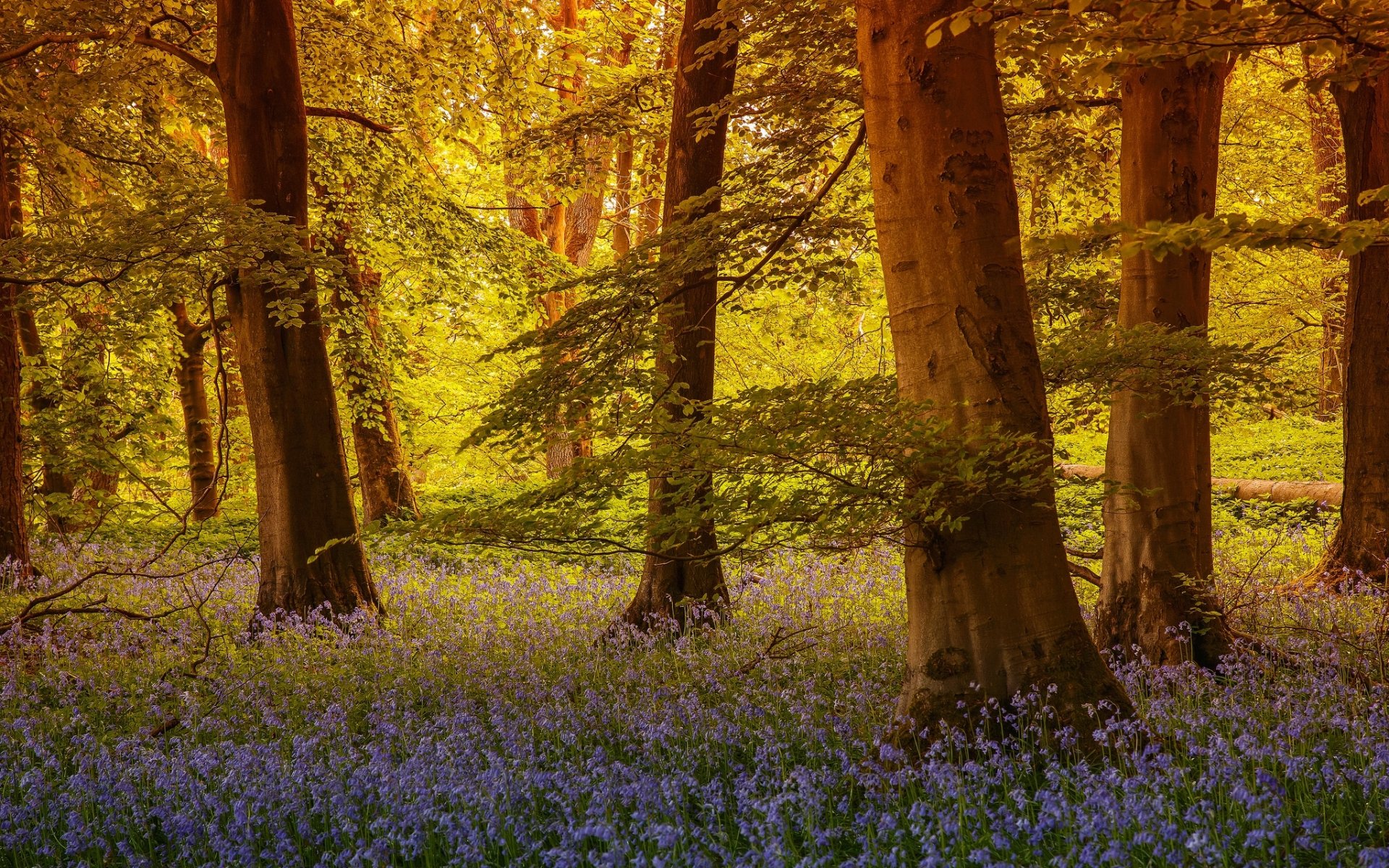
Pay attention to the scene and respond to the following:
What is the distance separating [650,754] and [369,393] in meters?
10.4

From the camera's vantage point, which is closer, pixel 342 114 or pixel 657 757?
pixel 657 757

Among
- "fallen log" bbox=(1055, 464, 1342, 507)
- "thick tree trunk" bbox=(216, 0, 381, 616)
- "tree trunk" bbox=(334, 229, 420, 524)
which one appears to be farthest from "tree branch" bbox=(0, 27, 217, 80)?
"fallen log" bbox=(1055, 464, 1342, 507)

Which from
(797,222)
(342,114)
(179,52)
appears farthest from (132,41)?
(797,222)

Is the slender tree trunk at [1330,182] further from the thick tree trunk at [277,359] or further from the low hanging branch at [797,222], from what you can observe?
the thick tree trunk at [277,359]

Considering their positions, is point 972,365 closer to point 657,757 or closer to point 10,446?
point 657,757

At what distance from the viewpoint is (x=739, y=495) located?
12.7 feet

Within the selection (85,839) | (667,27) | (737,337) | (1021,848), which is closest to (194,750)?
(85,839)

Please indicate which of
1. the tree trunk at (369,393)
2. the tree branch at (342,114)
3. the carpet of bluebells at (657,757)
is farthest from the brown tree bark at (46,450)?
the carpet of bluebells at (657,757)

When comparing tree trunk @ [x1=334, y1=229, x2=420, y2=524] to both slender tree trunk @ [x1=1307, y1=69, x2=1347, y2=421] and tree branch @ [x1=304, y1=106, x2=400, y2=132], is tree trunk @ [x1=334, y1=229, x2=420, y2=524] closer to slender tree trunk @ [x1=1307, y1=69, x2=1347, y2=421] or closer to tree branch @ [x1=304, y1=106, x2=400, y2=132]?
tree branch @ [x1=304, y1=106, x2=400, y2=132]

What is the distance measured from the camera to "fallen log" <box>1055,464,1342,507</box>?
1410 centimetres

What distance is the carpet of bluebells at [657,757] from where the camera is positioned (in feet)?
10.3

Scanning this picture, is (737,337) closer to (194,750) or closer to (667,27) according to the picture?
(667,27)

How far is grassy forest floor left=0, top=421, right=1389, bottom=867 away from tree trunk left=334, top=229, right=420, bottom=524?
424cm

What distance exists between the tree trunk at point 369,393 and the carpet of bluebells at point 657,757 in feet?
14.6
